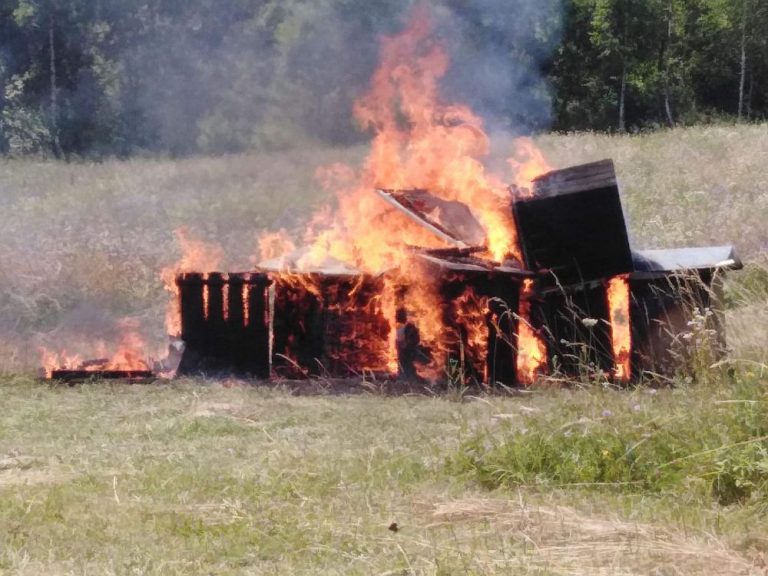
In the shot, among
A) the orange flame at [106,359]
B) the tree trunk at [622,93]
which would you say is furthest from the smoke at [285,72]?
the orange flame at [106,359]

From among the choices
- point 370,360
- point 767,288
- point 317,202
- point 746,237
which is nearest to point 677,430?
point 370,360

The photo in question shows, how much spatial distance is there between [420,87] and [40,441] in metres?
7.93

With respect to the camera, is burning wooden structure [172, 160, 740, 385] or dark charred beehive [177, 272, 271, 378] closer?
burning wooden structure [172, 160, 740, 385]

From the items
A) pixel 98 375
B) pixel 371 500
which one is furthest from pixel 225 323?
pixel 371 500

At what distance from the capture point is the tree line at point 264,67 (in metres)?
27.3

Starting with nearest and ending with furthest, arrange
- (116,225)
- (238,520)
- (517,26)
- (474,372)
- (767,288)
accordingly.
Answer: (238,520), (474,372), (767,288), (116,225), (517,26)

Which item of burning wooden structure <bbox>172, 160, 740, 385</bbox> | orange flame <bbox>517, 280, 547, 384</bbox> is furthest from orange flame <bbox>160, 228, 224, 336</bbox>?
orange flame <bbox>517, 280, 547, 384</bbox>

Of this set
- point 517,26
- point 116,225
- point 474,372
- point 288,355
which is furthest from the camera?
point 517,26

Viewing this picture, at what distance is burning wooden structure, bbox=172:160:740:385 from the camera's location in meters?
10.7

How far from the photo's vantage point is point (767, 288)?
44.4ft

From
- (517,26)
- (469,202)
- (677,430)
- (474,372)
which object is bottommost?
(474,372)

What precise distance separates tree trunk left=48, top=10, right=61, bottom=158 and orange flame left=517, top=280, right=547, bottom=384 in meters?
27.2

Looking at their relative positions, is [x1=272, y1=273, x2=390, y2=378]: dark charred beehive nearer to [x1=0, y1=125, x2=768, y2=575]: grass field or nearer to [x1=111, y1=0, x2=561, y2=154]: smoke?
[x1=0, y1=125, x2=768, y2=575]: grass field

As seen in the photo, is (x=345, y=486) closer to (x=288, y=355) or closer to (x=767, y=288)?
(x=288, y=355)
